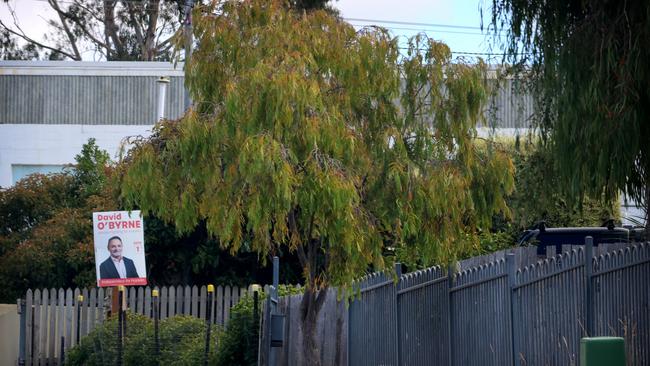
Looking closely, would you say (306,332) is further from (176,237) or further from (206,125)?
(176,237)

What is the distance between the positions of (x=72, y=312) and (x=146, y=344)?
383 centimetres

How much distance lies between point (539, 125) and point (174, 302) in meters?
11.3

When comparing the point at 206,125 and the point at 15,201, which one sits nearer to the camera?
the point at 206,125

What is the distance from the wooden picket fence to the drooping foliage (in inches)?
290

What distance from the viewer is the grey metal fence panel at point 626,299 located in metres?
9.93

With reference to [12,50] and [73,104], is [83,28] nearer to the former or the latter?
[12,50]

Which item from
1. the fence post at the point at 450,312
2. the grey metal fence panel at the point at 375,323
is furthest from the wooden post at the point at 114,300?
the fence post at the point at 450,312

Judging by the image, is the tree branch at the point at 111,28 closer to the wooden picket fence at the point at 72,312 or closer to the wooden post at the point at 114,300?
the wooden picket fence at the point at 72,312

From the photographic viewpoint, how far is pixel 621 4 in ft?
31.8

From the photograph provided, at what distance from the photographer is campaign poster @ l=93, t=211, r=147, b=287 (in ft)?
62.8

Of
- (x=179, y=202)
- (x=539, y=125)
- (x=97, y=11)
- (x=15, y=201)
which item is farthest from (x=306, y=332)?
(x=97, y=11)

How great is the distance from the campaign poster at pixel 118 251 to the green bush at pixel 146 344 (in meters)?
0.98

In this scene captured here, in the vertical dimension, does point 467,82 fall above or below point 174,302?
above

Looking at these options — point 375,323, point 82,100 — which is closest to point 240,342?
point 375,323
